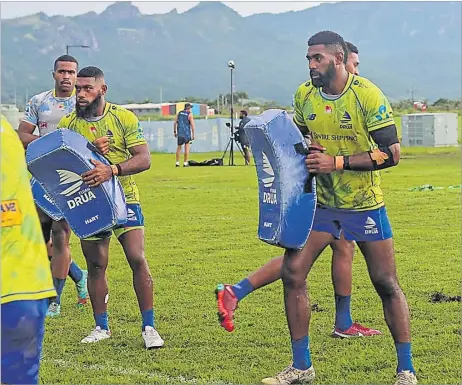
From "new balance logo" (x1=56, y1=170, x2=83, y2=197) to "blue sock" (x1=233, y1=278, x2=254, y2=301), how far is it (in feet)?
4.43

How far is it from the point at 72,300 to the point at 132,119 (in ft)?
8.23

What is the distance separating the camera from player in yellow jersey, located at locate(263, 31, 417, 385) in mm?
5914

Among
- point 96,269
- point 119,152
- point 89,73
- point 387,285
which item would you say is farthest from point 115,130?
point 387,285

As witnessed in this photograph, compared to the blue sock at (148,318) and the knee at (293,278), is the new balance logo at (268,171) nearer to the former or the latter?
the knee at (293,278)

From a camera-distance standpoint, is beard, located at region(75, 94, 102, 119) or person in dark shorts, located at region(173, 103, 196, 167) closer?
beard, located at region(75, 94, 102, 119)

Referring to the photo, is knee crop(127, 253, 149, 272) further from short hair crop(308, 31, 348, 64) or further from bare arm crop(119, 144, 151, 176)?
short hair crop(308, 31, 348, 64)

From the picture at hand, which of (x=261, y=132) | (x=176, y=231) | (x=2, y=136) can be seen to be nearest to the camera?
(x=2, y=136)

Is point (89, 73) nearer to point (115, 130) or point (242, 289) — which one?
point (115, 130)

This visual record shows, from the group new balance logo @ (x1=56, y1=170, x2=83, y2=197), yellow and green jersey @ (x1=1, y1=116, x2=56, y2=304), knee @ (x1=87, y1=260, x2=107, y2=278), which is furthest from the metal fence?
yellow and green jersey @ (x1=1, y1=116, x2=56, y2=304)

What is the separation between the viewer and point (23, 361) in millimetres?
3785

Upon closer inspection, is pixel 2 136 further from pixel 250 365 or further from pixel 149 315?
pixel 149 315

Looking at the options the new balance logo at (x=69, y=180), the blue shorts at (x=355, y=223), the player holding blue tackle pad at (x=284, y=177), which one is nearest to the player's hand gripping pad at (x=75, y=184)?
the new balance logo at (x=69, y=180)

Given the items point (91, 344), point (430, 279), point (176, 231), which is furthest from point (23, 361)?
point (176, 231)

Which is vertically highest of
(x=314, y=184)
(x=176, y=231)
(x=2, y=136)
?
(x=2, y=136)
